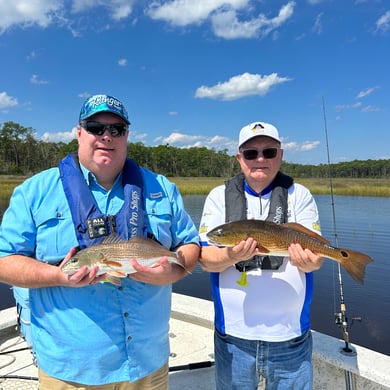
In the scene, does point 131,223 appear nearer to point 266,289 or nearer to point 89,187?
point 89,187

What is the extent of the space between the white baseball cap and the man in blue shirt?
98cm

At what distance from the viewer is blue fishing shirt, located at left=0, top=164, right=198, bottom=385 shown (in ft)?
7.68

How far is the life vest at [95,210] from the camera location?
248 cm

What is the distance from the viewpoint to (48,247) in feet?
7.93

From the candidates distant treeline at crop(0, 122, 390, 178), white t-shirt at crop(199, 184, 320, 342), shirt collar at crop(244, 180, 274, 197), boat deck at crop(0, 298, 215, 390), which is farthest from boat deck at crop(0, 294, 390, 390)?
distant treeline at crop(0, 122, 390, 178)

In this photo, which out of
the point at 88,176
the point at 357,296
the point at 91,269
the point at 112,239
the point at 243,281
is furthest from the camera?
the point at 357,296

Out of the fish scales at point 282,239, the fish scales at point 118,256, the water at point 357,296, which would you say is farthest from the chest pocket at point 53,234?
the water at point 357,296

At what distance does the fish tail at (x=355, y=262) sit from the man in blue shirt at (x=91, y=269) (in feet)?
4.40

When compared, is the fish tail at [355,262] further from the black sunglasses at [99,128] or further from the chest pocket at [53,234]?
the chest pocket at [53,234]

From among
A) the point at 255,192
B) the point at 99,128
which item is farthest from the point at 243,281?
the point at 99,128

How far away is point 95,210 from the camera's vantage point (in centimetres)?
253

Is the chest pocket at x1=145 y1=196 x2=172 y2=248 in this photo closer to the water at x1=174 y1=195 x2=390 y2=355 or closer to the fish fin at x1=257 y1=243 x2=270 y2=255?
the fish fin at x1=257 y1=243 x2=270 y2=255

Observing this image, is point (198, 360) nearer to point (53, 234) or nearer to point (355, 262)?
point (355, 262)

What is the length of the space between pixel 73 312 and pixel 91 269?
40 cm
